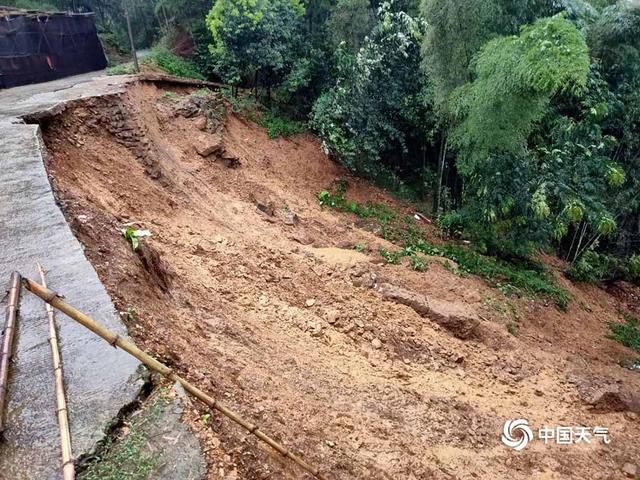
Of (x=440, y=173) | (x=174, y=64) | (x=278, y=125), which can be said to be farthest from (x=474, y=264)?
(x=174, y=64)

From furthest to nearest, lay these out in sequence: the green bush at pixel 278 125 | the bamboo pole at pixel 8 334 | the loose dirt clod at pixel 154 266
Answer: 1. the green bush at pixel 278 125
2. the loose dirt clod at pixel 154 266
3. the bamboo pole at pixel 8 334

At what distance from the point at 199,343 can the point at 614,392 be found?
499 cm

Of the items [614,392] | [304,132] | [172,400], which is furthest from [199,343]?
[304,132]

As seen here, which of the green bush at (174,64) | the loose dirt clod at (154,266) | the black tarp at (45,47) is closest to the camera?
the loose dirt clod at (154,266)

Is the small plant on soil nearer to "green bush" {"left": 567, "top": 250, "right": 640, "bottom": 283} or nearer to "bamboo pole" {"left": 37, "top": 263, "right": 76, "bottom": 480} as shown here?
"bamboo pole" {"left": 37, "top": 263, "right": 76, "bottom": 480}

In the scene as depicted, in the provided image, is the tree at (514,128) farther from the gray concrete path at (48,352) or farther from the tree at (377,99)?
the gray concrete path at (48,352)

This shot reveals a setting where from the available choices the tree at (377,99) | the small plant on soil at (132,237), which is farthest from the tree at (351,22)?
the small plant on soil at (132,237)

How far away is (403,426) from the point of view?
4.32m

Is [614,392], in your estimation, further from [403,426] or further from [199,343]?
[199,343]

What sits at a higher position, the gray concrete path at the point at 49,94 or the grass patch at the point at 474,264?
the gray concrete path at the point at 49,94

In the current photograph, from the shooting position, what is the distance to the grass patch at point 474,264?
743cm

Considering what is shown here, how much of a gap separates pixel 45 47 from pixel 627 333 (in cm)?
1283

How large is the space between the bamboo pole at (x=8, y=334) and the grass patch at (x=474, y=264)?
5.16 meters

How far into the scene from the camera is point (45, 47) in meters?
10.4
